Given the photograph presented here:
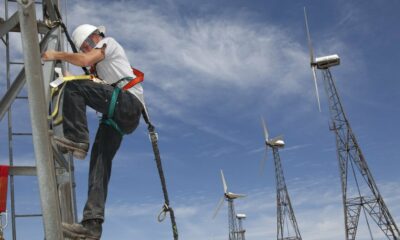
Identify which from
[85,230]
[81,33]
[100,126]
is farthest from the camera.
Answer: [100,126]

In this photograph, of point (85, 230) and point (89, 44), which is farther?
point (89, 44)

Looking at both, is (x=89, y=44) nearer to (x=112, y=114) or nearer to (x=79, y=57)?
(x=79, y=57)

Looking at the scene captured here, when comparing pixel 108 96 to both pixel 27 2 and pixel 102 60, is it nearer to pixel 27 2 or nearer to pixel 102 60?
pixel 102 60

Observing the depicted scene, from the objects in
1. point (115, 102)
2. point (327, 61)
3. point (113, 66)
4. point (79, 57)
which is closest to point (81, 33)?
point (113, 66)

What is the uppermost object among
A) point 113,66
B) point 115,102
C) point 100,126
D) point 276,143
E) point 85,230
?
point 276,143

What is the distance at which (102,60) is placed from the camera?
5.15m

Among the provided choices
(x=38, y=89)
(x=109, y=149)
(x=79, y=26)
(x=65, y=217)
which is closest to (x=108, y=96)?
(x=109, y=149)

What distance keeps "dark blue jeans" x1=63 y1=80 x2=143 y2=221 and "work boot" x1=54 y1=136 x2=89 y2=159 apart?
0.18 feet

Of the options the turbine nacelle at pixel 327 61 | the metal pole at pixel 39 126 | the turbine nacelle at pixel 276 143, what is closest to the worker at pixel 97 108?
the metal pole at pixel 39 126

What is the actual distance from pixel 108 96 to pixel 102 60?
46cm

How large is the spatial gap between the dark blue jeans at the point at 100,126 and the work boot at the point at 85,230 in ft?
0.24

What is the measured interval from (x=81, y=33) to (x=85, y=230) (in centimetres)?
225

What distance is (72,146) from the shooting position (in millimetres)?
4691

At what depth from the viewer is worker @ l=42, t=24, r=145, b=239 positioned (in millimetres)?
4699
